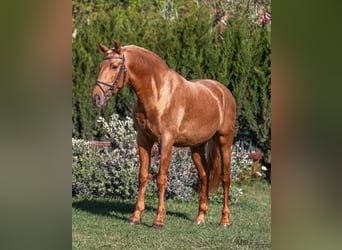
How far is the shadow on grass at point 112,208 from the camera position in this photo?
A: 16.6ft

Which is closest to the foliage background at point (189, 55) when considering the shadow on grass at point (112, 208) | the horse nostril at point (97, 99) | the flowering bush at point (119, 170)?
the flowering bush at point (119, 170)

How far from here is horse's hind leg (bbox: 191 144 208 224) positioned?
4.59 m

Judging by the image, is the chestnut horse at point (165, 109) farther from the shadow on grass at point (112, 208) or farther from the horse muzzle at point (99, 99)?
the shadow on grass at point (112, 208)

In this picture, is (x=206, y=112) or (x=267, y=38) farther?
(x=267, y=38)

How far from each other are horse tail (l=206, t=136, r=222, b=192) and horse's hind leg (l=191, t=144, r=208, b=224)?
46 millimetres

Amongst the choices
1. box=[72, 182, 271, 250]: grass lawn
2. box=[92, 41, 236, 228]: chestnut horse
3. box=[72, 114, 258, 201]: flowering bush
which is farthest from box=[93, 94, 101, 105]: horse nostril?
box=[72, 114, 258, 201]: flowering bush

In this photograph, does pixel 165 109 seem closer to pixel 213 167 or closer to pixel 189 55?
pixel 213 167

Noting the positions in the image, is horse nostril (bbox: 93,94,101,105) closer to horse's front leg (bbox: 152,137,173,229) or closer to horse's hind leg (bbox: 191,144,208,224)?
horse's front leg (bbox: 152,137,173,229)
